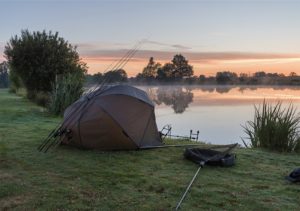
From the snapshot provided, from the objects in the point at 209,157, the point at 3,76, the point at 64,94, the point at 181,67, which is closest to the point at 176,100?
the point at 64,94

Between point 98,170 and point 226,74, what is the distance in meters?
47.3

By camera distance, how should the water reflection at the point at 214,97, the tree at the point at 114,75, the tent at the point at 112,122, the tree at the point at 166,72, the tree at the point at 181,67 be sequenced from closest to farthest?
the tent at the point at 112,122 < the tree at the point at 114,75 < the water reflection at the point at 214,97 < the tree at the point at 166,72 < the tree at the point at 181,67

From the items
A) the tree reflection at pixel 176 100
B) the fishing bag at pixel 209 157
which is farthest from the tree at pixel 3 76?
the fishing bag at pixel 209 157

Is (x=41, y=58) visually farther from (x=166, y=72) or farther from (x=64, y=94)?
(x=166, y=72)

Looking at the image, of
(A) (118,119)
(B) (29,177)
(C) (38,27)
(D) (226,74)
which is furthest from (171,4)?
(D) (226,74)

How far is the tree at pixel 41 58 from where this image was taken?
21.5 metres

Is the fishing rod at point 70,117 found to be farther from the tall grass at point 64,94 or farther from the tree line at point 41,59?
the tree line at point 41,59

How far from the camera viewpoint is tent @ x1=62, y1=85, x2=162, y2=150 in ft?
25.8

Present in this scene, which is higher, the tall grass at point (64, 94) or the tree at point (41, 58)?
the tree at point (41, 58)

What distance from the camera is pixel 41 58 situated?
856 inches

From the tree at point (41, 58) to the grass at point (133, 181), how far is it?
14.1 m

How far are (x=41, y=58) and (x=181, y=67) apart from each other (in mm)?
39113

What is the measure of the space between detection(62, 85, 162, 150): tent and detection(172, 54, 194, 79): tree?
50.2m

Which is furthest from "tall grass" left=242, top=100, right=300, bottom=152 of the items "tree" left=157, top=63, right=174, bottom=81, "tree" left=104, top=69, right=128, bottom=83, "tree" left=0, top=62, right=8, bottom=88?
"tree" left=0, top=62, right=8, bottom=88
